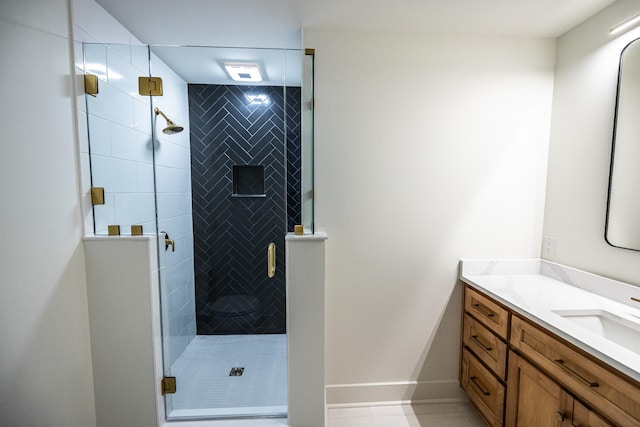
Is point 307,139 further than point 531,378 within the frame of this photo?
Yes

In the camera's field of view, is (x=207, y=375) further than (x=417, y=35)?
Yes

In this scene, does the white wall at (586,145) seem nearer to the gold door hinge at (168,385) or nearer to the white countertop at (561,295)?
the white countertop at (561,295)

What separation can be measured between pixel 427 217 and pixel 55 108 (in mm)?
2153

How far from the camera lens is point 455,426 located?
1.80 m

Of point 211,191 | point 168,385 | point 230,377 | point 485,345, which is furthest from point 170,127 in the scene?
point 485,345

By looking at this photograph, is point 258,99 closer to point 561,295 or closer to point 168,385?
point 168,385

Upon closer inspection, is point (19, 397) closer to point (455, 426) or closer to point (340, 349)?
point (340, 349)

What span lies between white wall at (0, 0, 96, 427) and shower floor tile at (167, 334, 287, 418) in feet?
1.88

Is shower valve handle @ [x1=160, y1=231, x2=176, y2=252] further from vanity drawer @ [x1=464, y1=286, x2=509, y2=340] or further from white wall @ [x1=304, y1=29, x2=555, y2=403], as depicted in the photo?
vanity drawer @ [x1=464, y1=286, x2=509, y2=340]

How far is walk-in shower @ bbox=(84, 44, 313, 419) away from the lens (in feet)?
5.58

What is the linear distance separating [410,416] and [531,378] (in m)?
0.89

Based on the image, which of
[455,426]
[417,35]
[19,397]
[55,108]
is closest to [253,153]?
[55,108]

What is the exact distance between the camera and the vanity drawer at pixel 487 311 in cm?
153

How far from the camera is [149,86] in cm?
168
